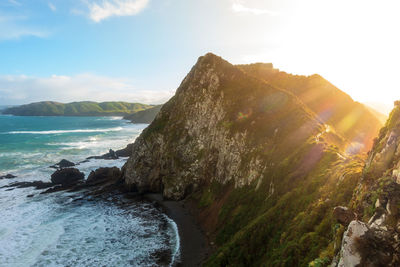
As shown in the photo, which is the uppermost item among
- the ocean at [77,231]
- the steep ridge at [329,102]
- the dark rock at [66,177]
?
the steep ridge at [329,102]

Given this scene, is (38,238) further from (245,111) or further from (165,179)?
(245,111)

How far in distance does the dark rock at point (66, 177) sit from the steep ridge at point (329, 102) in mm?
51491

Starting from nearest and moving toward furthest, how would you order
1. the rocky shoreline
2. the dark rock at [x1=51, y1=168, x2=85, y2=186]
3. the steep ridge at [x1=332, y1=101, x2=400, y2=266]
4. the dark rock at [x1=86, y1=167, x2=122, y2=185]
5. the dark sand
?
the steep ridge at [x1=332, y1=101, x2=400, y2=266] → the dark sand → the rocky shoreline → the dark rock at [x1=86, y1=167, x2=122, y2=185] → the dark rock at [x1=51, y1=168, x2=85, y2=186]

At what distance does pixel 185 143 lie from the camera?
149 feet

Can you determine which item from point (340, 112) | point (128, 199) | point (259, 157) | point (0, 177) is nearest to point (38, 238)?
point (128, 199)

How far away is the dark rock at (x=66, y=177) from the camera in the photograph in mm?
53656

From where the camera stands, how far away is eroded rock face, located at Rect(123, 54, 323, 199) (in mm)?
32969

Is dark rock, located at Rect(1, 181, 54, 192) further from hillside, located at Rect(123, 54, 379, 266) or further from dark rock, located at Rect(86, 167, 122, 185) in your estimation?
hillside, located at Rect(123, 54, 379, 266)

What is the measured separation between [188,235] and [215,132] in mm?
17896

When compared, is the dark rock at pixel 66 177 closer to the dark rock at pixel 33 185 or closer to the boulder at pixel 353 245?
the dark rock at pixel 33 185

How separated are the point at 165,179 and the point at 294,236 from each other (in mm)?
29900

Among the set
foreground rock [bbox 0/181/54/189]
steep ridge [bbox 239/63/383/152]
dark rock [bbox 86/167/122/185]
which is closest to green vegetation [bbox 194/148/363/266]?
dark rock [bbox 86/167/122/185]

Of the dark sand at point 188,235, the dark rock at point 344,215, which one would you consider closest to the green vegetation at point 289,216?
the dark rock at point 344,215

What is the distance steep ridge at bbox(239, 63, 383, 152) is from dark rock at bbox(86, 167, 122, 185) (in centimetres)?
4350
